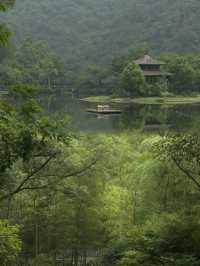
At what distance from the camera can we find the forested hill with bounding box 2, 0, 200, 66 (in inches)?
3644

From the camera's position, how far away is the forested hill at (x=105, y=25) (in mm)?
92562

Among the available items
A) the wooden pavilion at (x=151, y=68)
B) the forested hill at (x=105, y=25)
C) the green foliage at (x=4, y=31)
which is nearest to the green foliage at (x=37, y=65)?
the forested hill at (x=105, y=25)

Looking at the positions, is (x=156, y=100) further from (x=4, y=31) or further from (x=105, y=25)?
(x=105, y=25)

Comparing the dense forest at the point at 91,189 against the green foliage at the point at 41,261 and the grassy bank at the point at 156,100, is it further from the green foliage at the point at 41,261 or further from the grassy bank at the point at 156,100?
Answer: the grassy bank at the point at 156,100

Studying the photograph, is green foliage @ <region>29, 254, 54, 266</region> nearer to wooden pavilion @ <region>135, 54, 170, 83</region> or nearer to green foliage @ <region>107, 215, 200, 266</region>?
green foliage @ <region>107, 215, 200, 266</region>

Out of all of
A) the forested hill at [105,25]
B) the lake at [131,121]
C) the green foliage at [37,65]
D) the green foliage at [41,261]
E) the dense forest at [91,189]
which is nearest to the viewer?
the dense forest at [91,189]

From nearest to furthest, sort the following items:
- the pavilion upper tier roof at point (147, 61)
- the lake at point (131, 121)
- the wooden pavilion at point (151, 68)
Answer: the lake at point (131, 121)
the wooden pavilion at point (151, 68)
the pavilion upper tier roof at point (147, 61)

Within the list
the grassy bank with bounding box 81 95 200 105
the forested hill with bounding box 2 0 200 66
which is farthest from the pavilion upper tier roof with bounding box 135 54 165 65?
the forested hill with bounding box 2 0 200 66

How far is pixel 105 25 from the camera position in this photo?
368 ft

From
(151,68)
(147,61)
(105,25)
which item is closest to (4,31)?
(147,61)

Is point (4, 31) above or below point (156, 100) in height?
above

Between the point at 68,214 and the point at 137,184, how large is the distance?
2.32 metres

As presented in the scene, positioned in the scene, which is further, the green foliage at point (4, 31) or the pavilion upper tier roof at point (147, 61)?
the pavilion upper tier roof at point (147, 61)

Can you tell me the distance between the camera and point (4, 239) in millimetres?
6859
